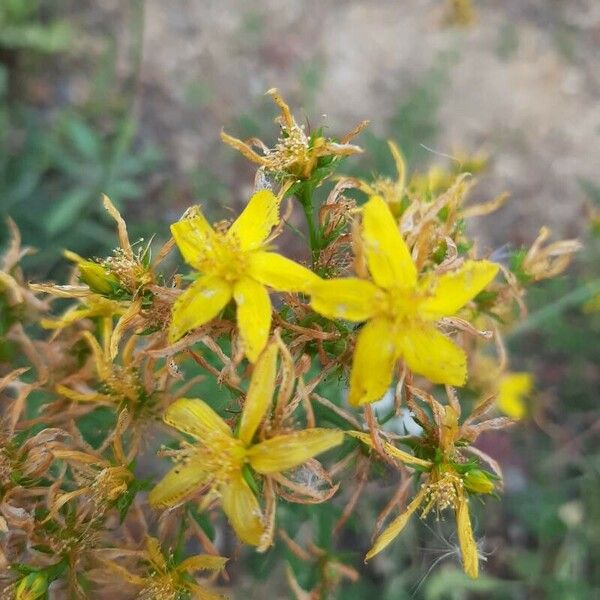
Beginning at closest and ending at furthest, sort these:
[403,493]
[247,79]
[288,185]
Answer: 1. [288,185]
2. [403,493]
3. [247,79]

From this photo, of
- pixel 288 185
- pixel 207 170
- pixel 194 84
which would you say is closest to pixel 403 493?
pixel 288 185

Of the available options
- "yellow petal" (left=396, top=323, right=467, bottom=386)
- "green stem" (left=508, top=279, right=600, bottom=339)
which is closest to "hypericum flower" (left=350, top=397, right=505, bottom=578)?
"yellow petal" (left=396, top=323, right=467, bottom=386)

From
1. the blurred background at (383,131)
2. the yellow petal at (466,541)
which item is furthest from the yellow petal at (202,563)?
the blurred background at (383,131)

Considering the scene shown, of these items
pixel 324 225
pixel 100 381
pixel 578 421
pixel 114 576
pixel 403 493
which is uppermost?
pixel 324 225

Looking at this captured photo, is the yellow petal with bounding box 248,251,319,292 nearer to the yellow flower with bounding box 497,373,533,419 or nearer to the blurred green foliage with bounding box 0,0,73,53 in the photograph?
the yellow flower with bounding box 497,373,533,419

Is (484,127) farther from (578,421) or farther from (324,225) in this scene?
(324,225)

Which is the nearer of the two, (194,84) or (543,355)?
(543,355)

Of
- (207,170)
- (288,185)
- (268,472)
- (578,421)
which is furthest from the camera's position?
(207,170)
